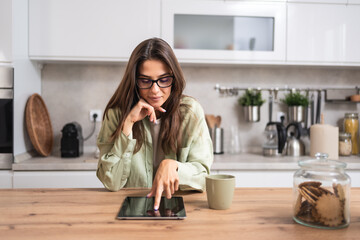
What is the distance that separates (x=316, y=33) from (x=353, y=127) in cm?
85

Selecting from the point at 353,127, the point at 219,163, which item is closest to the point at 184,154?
the point at 219,163

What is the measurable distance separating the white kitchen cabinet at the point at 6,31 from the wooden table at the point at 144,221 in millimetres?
1394

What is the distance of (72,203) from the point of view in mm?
1066

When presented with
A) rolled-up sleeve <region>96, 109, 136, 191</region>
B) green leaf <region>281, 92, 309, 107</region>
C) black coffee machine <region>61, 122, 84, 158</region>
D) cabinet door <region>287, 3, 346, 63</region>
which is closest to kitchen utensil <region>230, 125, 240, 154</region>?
green leaf <region>281, 92, 309, 107</region>

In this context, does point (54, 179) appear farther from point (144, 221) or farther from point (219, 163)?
point (144, 221)

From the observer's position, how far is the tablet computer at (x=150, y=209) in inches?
36.2

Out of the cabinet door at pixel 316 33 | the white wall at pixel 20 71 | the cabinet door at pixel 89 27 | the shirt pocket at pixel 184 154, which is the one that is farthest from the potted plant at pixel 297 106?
the white wall at pixel 20 71

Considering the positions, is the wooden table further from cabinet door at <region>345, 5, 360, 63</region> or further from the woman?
cabinet door at <region>345, 5, 360, 63</region>

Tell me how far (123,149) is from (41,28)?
1.45 meters

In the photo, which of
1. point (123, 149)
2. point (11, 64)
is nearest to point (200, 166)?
point (123, 149)

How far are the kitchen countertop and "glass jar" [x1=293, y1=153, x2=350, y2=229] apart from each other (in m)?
1.49

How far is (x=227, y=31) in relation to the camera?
2.61 metres

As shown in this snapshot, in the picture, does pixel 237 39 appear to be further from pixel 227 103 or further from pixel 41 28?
pixel 41 28

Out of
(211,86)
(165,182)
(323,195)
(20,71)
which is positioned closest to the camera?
(323,195)
